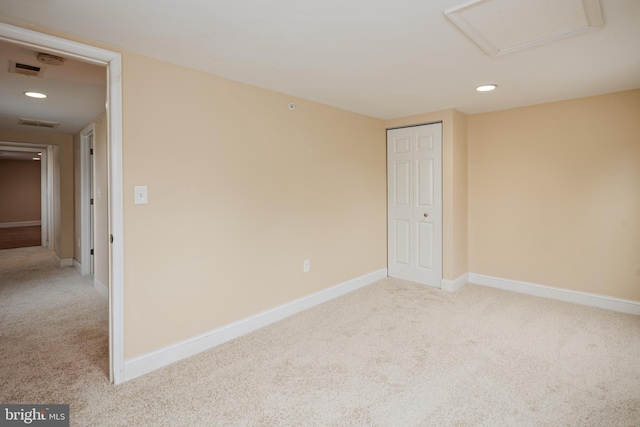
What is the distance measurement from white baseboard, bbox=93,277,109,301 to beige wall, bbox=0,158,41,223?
8772 millimetres

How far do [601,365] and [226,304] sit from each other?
2844mm

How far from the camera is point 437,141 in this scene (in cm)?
400

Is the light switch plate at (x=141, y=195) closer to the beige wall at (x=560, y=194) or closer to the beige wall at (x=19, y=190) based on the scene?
the beige wall at (x=560, y=194)

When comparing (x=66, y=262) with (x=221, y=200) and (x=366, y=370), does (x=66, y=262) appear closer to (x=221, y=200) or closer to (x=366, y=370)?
(x=221, y=200)

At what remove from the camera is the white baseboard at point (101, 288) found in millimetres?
3815

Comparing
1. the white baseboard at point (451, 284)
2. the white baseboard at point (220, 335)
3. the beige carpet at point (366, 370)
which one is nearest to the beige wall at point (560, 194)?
the white baseboard at point (451, 284)

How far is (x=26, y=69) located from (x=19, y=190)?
413 inches

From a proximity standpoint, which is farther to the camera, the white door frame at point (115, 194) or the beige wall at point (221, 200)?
the beige wall at point (221, 200)

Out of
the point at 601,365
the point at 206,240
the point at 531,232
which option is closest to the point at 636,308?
the point at 531,232

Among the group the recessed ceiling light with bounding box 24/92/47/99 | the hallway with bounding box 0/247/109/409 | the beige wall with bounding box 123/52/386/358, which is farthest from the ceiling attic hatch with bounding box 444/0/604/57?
the recessed ceiling light with bounding box 24/92/47/99

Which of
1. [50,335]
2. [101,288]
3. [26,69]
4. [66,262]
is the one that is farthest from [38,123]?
[50,335]

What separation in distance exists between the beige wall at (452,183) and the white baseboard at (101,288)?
4056 millimetres

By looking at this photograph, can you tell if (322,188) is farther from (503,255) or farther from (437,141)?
(503,255)

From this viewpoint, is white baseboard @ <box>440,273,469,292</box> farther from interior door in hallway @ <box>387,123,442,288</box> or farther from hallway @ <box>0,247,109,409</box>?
hallway @ <box>0,247,109,409</box>
